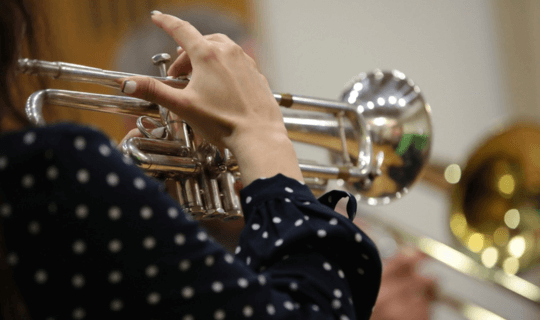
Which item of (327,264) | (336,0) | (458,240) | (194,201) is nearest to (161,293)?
(327,264)

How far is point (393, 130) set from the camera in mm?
1236

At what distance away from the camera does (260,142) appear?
0.58 metres

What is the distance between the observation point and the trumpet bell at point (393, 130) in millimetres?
1221

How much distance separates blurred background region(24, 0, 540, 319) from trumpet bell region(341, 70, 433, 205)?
0.43 meters

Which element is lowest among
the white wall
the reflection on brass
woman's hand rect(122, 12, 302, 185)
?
the white wall

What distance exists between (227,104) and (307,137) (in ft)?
1.59

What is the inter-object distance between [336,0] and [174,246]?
6.73ft

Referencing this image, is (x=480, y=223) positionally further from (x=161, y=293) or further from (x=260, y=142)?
(x=161, y=293)

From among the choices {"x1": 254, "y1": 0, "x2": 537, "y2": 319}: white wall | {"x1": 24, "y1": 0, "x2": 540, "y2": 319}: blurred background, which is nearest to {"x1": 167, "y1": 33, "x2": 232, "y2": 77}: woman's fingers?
{"x1": 24, "y1": 0, "x2": 540, "y2": 319}: blurred background

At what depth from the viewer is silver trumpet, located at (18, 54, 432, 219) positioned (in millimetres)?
721

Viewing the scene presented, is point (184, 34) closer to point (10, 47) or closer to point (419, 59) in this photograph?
point (10, 47)

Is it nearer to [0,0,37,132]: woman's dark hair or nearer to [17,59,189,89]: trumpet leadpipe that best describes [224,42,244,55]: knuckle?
[17,59,189,89]: trumpet leadpipe

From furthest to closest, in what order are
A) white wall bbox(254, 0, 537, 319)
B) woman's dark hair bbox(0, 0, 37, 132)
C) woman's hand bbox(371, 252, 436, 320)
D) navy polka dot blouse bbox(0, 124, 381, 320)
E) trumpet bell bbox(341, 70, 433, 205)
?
1. white wall bbox(254, 0, 537, 319)
2. woman's hand bbox(371, 252, 436, 320)
3. trumpet bell bbox(341, 70, 433, 205)
4. woman's dark hair bbox(0, 0, 37, 132)
5. navy polka dot blouse bbox(0, 124, 381, 320)

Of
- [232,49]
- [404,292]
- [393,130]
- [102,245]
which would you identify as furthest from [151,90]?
[404,292]
